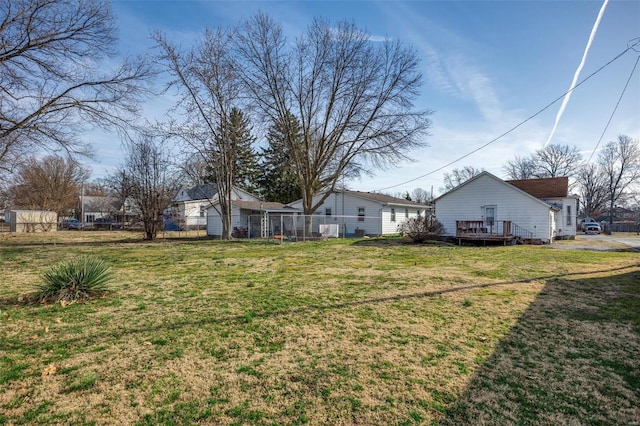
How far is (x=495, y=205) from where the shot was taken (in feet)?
71.2

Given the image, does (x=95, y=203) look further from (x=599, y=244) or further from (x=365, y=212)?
(x=599, y=244)

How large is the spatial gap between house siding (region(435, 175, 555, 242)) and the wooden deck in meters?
0.85

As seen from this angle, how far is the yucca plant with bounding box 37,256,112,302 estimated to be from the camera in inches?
247

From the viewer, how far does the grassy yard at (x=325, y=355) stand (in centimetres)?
288

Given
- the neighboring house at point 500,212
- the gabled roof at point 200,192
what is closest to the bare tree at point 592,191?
the neighboring house at point 500,212

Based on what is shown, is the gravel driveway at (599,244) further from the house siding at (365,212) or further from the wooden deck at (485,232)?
the house siding at (365,212)

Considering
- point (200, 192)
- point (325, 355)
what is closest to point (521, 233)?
point (325, 355)

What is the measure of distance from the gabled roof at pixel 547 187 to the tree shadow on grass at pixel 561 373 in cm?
2213

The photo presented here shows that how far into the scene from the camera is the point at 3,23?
417 inches

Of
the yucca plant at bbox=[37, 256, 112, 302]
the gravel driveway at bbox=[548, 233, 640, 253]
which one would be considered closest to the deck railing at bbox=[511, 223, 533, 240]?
the gravel driveway at bbox=[548, 233, 640, 253]

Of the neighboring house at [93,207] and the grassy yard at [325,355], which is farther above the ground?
the neighboring house at [93,207]

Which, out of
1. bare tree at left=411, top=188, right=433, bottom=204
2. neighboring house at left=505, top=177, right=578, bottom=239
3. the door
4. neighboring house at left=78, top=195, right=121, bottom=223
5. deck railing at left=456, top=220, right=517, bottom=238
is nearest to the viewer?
deck railing at left=456, top=220, right=517, bottom=238

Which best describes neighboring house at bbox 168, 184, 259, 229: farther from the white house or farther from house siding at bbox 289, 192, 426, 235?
house siding at bbox 289, 192, 426, 235

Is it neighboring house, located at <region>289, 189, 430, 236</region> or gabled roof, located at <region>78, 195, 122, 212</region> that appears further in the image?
gabled roof, located at <region>78, 195, 122, 212</region>
